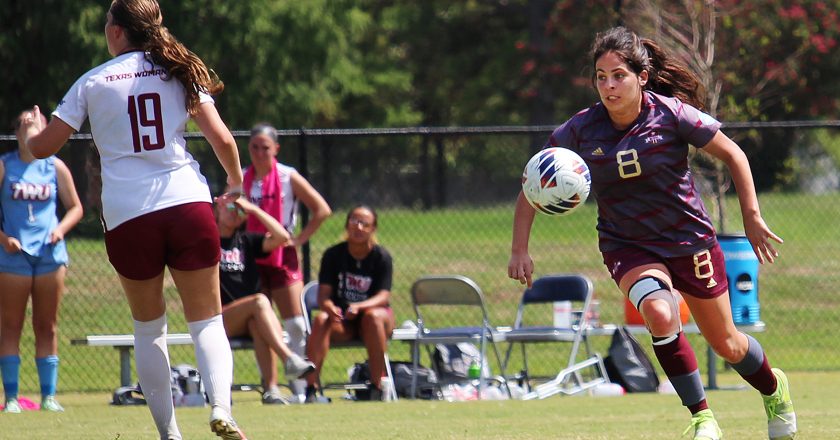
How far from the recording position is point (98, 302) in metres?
12.6

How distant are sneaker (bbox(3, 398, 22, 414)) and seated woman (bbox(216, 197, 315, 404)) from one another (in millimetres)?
1610

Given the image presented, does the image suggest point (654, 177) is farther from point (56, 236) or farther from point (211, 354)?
point (56, 236)

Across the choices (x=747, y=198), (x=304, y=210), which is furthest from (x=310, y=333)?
(x=747, y=198)

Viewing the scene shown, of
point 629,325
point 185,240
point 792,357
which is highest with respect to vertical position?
point 185,240

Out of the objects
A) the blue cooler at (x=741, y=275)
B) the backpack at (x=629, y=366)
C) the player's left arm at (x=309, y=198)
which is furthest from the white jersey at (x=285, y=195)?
the blue cooler at (x=741, y=275)

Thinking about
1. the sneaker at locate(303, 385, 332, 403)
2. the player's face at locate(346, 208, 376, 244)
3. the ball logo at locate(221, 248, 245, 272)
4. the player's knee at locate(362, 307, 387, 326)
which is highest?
the player's face at locate(346, 208, 376, 244)

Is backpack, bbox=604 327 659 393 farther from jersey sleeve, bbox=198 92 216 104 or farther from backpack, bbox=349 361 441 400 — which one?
jersey sleeve, bbox=198 92 216 104

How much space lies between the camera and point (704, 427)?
5.48 metres

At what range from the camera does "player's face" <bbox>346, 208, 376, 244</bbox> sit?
9969 millimetres

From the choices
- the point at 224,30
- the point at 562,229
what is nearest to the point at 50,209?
the point at 562,229

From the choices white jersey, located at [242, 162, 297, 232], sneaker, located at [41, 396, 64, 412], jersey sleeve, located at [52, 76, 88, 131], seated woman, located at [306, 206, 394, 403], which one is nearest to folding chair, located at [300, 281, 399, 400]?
seated woman, located at [306, 206, 394, 403]

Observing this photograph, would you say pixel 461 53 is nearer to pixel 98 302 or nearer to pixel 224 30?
pixel 224 30

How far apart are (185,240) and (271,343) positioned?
4.34 meters

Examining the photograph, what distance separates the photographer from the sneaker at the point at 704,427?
544 centimetres
